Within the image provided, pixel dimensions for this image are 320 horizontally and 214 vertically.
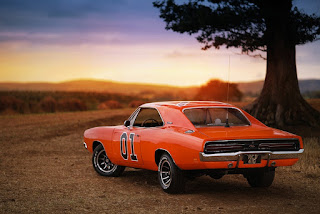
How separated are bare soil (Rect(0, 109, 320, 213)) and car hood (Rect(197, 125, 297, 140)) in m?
1.02

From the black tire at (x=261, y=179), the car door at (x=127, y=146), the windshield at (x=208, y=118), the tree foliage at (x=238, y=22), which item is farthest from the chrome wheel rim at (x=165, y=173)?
the tree foliage at (x=238, y=22)

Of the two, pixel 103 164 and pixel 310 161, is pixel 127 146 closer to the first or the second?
pixel 103 164

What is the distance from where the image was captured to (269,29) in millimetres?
20422

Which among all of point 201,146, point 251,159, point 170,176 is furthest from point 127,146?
point 251,159

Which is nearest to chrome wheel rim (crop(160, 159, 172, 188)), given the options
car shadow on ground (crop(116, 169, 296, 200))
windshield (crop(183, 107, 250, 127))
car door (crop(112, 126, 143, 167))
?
car shadow on ground (crop(116, 169, 296, 200))

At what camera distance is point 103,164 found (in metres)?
10.8

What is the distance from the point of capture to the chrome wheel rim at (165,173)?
28.2 ft

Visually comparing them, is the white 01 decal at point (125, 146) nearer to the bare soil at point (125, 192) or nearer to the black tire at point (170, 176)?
the bare soil at point (125, 192)

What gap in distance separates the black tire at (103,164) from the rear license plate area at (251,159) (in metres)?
3.46

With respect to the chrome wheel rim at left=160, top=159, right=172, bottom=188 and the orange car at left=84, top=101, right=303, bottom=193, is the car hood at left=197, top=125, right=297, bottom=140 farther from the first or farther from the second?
the chrome wheel rim at left=160, top=159, right=172, bottom=188

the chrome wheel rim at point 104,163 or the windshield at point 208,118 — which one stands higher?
the windshield at point 208,118

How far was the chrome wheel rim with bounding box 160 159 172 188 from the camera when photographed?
8591 millimetres

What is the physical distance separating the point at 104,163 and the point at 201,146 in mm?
3630

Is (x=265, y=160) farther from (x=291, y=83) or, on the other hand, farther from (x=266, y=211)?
(x=291, y=83)
